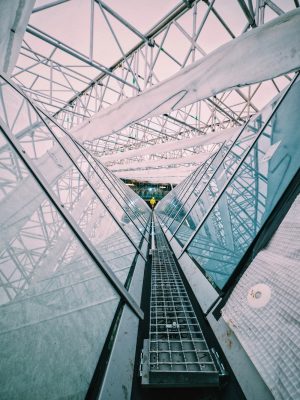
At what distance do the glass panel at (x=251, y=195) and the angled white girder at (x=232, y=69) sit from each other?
0.84 m

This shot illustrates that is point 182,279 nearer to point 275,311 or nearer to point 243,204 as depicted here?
point 243,204

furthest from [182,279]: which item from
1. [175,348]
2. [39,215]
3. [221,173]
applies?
[39,215]

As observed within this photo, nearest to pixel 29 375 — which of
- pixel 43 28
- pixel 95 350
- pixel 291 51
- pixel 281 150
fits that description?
pixel 95 350

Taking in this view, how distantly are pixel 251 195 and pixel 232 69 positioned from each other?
7.47 feet

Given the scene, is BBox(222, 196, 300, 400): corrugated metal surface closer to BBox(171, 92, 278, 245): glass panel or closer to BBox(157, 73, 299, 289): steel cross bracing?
BBox(157, 73, 299, 289): steel cross bracing

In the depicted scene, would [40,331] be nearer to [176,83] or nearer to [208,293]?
[208,293]

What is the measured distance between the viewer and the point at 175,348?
1.44 m

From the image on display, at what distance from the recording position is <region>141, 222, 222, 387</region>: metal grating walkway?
3.88ft

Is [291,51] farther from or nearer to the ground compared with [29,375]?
farther from the ground

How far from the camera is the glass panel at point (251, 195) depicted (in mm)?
1729

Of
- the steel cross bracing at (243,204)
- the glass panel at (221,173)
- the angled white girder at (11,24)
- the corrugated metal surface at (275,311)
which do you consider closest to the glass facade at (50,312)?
the angled white girder at (11,24)

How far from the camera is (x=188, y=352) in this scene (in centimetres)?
139

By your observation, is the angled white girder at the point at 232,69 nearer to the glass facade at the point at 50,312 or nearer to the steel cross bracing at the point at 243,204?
the steel cross bracing at the point at 243,204

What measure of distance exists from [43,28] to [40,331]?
6.82m
